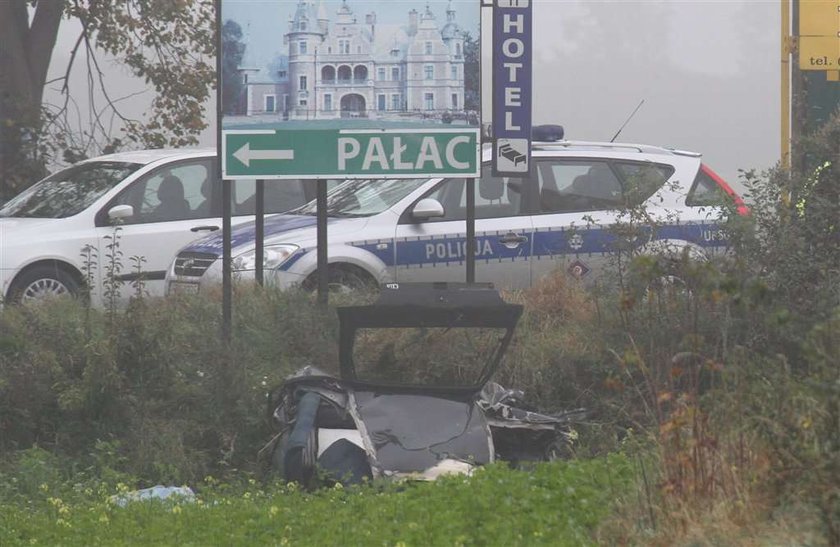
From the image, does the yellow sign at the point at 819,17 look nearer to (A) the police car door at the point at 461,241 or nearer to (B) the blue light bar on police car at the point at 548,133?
(B) the blue light bar on police car at the point at 548,133

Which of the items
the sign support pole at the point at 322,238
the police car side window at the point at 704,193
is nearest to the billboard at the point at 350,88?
the sign support pole at the point at 322,238

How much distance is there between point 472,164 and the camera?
432 inches

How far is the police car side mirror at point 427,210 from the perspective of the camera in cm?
1262

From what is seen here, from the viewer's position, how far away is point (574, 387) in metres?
10.2

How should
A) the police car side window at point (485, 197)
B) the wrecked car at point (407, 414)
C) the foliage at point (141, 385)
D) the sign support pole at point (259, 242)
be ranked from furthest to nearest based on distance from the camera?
the police car side window at point (485, 197), the sign support pole at point (259, 242), the foliage at point (141, 385), the wrecked car at point (407, 414)

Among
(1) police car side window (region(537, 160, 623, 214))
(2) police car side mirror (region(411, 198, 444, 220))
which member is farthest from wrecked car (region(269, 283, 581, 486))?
(1) police car side window (region(537, 160, 623, 214))

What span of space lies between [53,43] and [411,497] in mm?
12650

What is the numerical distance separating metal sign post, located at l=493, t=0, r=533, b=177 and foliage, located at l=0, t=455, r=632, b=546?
3.84m

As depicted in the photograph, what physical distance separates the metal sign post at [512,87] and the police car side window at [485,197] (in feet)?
4.95

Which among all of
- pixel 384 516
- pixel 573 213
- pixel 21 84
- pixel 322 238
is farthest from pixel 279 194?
pixel 384 516

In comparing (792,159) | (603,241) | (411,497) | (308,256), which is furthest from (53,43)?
(411,497)

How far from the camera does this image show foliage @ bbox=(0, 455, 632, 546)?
21.8ft

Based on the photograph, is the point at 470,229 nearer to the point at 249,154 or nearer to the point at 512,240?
the point at 512,240

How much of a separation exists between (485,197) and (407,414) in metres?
4.50
